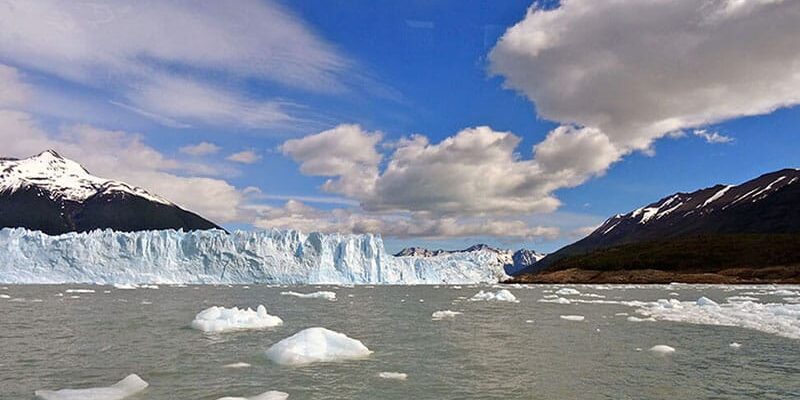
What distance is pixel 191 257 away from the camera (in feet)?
219

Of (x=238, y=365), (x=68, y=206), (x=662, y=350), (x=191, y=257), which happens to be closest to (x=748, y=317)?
(x=662, y=350)

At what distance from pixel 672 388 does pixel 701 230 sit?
193 m

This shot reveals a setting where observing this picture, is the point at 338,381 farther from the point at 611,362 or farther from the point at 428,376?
the point at 611,362

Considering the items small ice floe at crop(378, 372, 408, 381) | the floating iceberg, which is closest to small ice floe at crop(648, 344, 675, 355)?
the floating iceberg

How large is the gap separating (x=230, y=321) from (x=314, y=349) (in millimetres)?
6978

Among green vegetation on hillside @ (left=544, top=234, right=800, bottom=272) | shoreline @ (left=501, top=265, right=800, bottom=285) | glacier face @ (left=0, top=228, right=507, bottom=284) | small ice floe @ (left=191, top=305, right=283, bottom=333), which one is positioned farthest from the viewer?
→ green vegetation on hillside @ (left=544, top=234, right=800, bottom=272)

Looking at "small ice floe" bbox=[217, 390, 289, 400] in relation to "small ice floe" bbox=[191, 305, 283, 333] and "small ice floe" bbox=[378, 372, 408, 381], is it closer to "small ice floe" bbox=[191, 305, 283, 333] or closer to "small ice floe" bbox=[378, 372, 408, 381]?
"small ice floe" bbox=[378, 372, 408, 381]

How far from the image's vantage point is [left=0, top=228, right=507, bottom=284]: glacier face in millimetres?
62219

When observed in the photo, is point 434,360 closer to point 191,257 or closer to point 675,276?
point 191,257

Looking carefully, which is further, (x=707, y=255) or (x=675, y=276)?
(x=707, y=255)

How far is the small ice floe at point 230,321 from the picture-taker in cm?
1742

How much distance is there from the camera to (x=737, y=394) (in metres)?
9.00

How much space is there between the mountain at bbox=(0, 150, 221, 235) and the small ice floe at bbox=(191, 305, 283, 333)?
6769 inches

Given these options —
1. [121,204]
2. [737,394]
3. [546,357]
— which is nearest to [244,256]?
[546,357]
